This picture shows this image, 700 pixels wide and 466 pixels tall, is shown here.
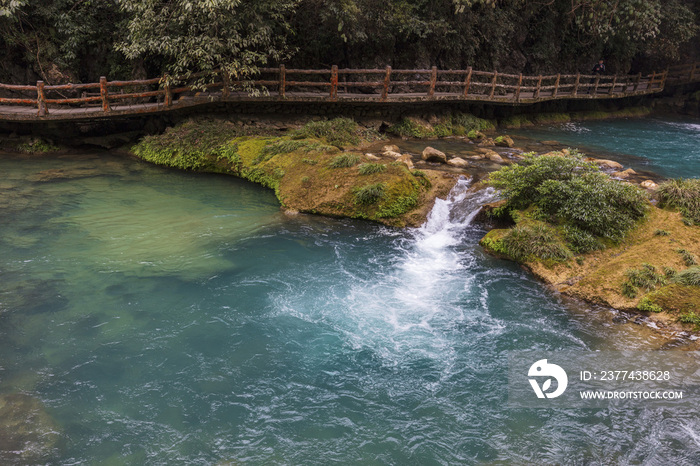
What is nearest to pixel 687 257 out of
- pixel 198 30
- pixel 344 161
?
pixel 344 161

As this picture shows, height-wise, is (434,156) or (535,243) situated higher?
(434,156)

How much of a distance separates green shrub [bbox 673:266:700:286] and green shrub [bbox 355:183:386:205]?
240 inches

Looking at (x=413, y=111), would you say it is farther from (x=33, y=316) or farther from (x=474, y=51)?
(x=33, y=316)

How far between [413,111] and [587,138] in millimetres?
8071

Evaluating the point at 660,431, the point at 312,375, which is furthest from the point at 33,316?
the point at 660,431

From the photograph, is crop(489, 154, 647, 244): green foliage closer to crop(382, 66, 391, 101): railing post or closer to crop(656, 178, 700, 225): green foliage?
crop(656, 178, 700, 225): green foliage

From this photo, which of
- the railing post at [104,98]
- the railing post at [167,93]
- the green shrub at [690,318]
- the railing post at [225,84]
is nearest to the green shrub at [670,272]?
the green shrub at [690,318]

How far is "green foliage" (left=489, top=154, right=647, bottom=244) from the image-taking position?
955 cm

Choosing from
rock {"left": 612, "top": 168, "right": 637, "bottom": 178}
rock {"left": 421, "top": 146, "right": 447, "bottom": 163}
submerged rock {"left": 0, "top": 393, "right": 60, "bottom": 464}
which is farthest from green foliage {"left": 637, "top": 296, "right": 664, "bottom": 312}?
submerged rock {"left": 0, "top": 393, "right": 60, "bottom": 464}

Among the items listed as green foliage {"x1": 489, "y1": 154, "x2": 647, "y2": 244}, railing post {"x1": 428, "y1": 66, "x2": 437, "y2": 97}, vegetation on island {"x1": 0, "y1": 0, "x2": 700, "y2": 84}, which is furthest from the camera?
railing post {"x1": 428, "y1": 66, "x2": 437, "y2": 97}

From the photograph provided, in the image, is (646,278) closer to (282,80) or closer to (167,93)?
(282,80)

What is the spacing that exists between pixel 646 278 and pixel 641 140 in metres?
15.1

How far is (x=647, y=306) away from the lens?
803 centimetres

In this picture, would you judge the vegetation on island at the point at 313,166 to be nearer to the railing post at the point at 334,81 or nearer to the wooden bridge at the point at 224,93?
the railing post at the point at 334,81
